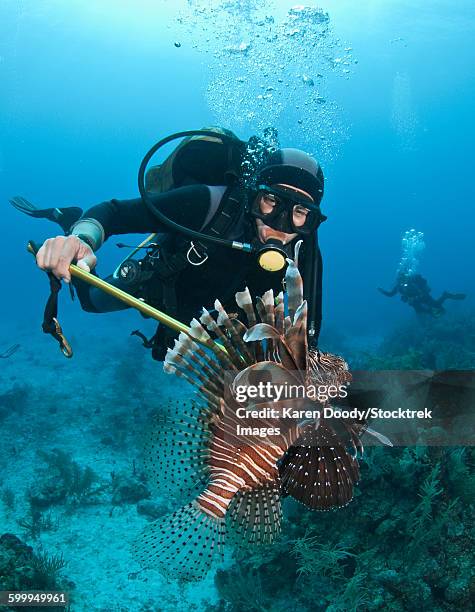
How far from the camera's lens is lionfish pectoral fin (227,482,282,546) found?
6.94 feet

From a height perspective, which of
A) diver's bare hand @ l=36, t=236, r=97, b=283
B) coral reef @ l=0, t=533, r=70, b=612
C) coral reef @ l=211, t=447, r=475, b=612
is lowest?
coral reef @ l=0, t=533, r=70, b=612

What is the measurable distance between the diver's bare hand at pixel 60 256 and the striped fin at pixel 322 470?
1.61 m

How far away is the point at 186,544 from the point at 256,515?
41 cm

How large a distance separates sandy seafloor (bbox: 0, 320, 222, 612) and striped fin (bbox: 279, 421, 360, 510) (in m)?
3.64

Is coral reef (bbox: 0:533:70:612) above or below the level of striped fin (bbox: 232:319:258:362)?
below

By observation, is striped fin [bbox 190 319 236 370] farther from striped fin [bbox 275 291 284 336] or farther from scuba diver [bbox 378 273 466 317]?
scuba diver [bbox 378 273 466 317]

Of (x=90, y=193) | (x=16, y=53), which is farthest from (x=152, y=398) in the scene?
(x=90, y=193)

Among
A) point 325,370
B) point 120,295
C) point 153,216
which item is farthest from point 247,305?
point 153,216

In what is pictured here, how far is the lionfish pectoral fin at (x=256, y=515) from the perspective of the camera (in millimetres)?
2115

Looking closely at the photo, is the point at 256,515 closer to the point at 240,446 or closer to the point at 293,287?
the point at 240,446

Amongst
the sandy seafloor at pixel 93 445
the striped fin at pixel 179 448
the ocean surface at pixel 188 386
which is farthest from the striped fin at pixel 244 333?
the sandy seafloor at pixel 93 445

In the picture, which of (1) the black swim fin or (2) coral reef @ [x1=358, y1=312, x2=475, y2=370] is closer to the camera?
(1) the black swim fin

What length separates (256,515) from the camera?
2145mm

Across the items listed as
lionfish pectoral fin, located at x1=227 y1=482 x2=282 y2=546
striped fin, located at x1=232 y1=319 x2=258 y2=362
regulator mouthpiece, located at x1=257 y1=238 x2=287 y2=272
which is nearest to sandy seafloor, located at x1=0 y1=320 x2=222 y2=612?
lionfish pectoral fin, located at x1=227 y1=482 x2=282 y2=546
